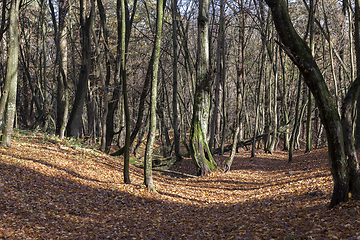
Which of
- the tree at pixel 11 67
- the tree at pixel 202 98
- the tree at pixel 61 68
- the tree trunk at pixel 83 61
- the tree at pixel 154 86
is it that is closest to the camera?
the tree at pixel 154 86

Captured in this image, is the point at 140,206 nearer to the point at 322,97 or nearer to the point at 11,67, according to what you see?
the point at 322,97

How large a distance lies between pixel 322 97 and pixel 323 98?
25 millimetres

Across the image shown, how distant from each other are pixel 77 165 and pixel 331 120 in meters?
8.48

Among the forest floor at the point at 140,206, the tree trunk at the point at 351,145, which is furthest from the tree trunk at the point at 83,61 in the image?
the tree trunk at the point at 351,145

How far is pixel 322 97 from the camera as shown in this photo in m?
5.07

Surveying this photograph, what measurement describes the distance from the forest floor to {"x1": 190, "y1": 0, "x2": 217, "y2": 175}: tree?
0.96 metres

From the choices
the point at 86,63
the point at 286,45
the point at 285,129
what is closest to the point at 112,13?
the point at 86,63

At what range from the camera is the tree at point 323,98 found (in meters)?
5.04

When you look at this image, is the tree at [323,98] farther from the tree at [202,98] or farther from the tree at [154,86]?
the tree at [202,98]

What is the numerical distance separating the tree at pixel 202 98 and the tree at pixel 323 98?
670 centimetres

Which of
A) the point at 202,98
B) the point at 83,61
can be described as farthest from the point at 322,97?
the point at 83,61

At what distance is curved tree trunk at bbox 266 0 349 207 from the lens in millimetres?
5035

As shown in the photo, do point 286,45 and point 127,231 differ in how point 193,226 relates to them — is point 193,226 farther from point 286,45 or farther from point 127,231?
point 286,45

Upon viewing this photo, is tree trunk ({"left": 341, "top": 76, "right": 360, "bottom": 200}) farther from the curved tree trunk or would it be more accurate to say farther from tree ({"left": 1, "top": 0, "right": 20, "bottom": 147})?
tree ({"left": 1, "top": 0, "right": 20, "bottom": 147})
